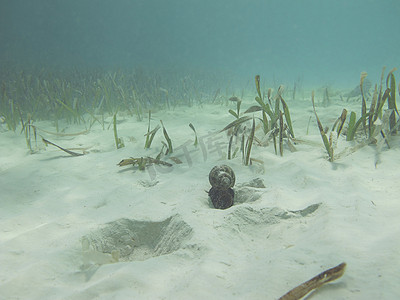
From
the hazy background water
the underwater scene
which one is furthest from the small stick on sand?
the hazy background water

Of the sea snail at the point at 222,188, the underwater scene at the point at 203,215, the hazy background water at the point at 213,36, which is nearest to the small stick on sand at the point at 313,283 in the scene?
the underwater scene at the point at 203,215

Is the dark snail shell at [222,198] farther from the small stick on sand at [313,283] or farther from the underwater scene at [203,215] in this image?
the small stick on sand at [313,283]

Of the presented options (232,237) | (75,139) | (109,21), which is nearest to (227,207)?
(232,237)

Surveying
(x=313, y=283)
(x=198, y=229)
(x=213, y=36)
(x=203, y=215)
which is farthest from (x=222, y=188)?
(x=213, y=36)

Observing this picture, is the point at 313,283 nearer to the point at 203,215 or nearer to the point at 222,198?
the point at 203,215

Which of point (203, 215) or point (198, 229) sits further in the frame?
point (203, 215)

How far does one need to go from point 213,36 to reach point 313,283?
342 feet

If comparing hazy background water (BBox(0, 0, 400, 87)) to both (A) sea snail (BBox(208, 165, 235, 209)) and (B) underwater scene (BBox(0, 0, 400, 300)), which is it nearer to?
(B) underwater scene (BBox(0, 0, 400, 300))

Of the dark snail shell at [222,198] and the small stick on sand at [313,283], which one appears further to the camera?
the dark snail shell at [222,198]

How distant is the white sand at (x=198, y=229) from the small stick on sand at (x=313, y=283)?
0.11 feet

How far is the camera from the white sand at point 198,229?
1.26 meters

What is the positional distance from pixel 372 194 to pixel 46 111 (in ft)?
24.9

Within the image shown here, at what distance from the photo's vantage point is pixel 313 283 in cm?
109

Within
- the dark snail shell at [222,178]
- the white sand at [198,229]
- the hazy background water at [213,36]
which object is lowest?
the white sand at [198,229]
